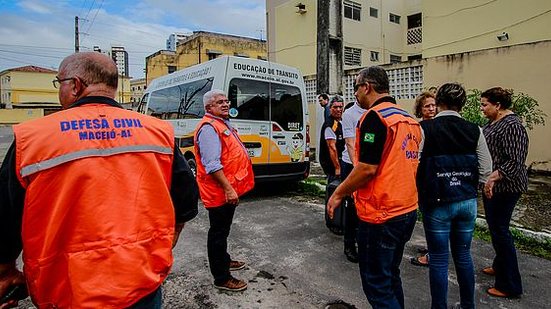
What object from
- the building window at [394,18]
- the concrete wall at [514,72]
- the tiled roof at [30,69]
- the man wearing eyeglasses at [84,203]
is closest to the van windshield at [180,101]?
the man wearing eyeglasses at [84,203]

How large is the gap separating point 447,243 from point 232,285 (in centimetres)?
171

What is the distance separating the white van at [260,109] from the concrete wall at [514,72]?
461cm

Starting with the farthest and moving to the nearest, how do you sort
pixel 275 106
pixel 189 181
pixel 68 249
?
pixel 275 106 → pixel 189 181 → pixel 68 249

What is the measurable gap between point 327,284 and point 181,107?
5.22 metres

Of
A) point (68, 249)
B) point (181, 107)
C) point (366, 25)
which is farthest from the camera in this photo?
point (366, 25)

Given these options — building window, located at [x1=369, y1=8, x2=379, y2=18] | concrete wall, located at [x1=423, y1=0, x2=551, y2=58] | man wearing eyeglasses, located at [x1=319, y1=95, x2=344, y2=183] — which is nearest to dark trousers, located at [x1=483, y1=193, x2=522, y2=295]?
man wearing eyeglasses, located at [x1=319, y1=95, x2=344, y2=183]

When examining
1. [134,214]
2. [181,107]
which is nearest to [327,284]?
[134,214]

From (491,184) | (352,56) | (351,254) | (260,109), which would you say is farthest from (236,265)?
(352,56)

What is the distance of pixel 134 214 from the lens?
1376 mm

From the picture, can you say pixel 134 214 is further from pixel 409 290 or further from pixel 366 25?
pixel 366 25

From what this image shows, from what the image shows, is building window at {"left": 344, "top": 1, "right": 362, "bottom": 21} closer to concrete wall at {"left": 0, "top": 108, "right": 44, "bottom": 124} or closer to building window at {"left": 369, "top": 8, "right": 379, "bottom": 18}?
building window at {"left": 369, "top": 8, "right": 379, "bottom": 18}

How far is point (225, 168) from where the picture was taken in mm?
3066

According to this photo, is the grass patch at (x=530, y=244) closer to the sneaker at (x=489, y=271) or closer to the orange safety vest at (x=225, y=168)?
the sneaker at (x=489, y=271)

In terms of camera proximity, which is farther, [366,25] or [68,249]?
[366,25]
